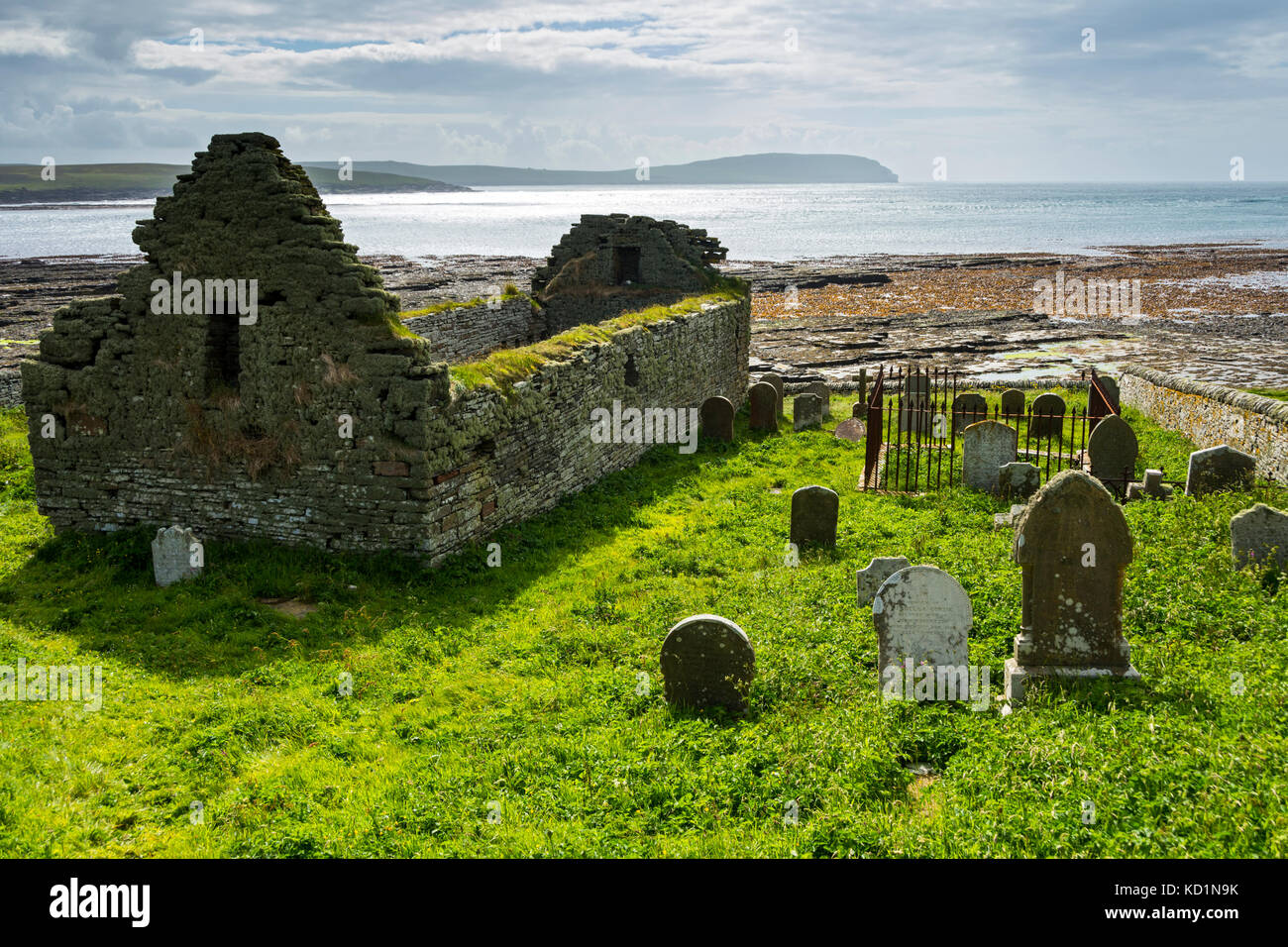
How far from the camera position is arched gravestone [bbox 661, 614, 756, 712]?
761 centimetres

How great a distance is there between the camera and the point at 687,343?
20.5 metres

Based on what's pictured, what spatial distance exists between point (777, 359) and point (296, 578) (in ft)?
82.1

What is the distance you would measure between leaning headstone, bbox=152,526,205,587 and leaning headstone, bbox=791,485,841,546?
24.3ft

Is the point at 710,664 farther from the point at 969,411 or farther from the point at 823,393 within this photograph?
the point at 823,393

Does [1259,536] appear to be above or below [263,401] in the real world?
below

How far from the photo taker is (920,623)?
25.1 ft

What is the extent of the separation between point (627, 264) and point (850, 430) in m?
8.80

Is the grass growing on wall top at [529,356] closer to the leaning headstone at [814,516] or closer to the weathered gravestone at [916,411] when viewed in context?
the leaning headstone at [814,516]

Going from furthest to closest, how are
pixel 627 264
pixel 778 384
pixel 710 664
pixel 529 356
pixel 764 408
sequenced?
pixel 627 264
pixel 778 384
pixel 764 408
pixel 529 356
pixel 710 664

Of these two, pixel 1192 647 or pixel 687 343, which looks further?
pixel 687 343

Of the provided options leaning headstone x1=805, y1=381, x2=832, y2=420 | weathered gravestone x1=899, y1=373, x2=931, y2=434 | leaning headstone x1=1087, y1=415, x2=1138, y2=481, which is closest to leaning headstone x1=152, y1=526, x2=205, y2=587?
weathered gravestone x1=899, y1=373, x2=931, y2=434

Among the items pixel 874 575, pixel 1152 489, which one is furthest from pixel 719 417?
pixel 874 575
